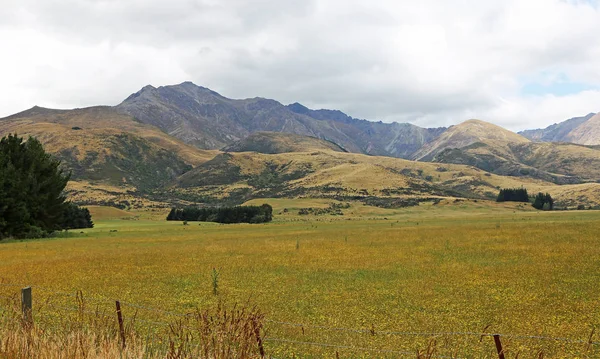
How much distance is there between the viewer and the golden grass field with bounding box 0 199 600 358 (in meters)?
14.5

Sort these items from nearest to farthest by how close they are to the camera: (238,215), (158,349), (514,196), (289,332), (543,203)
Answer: (158,349) < (289,332) < (238,215) < (543,203) < (514,196)

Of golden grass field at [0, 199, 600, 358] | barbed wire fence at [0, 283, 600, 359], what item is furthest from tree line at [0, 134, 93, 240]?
barbed wire fence at [0, 283, 600, 359]

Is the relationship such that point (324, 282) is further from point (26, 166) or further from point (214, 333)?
point (26, 166)

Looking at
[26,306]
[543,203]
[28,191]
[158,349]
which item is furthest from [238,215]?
[158,349]

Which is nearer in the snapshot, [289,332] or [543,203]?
[289,332]

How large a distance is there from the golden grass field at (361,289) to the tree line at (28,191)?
17.9m

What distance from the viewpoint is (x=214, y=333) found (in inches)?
362

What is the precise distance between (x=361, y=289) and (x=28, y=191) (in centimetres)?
5721

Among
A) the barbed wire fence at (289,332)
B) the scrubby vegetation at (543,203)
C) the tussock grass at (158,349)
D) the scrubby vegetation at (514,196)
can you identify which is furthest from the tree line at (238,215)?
the tussock grass at (158,349)

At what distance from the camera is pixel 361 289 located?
2364cm

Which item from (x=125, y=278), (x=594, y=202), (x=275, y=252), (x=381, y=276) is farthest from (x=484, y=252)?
(x=594, y=202)

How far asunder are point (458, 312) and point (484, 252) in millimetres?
21461

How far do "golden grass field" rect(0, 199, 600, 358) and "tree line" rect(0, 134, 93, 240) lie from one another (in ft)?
58.6

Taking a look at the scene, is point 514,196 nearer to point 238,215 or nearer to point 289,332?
point 238,215
